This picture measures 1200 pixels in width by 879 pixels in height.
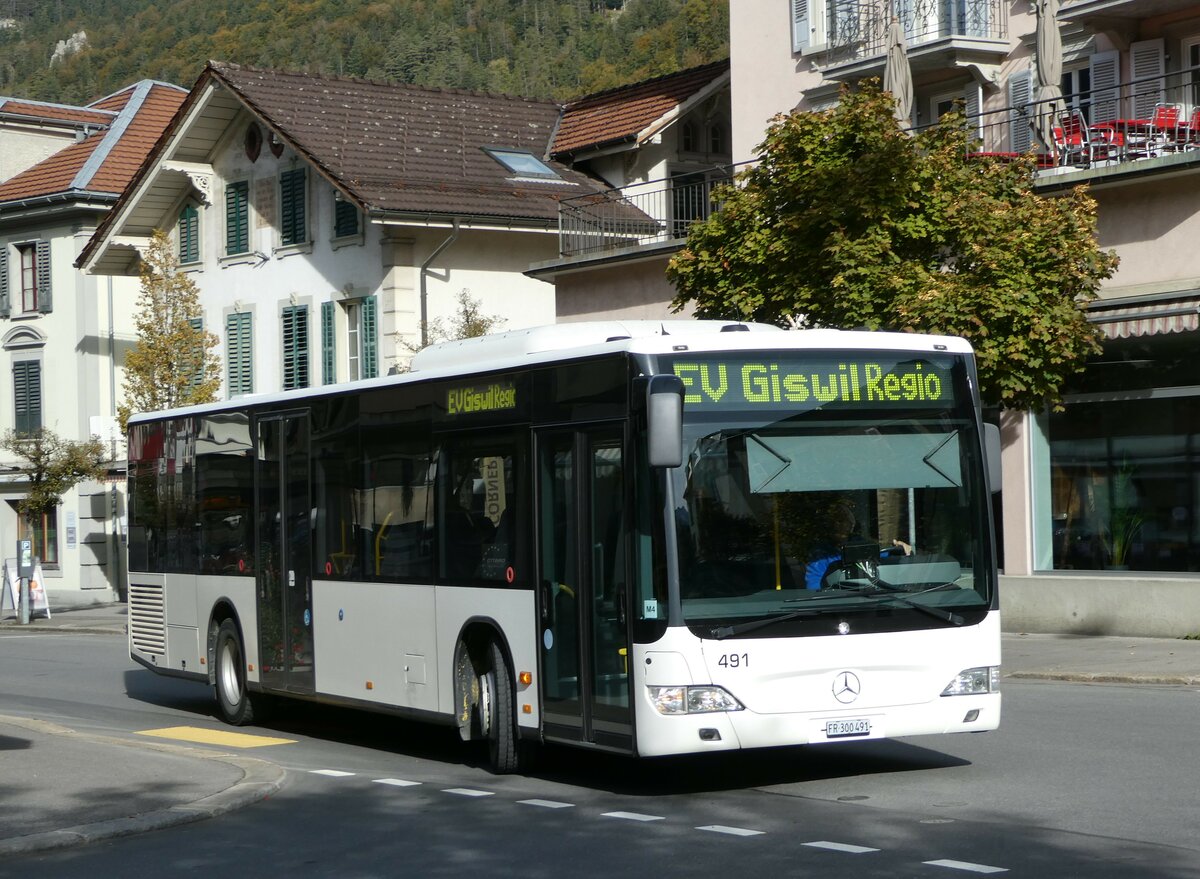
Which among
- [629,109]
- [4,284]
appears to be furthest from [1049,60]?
[4,284]

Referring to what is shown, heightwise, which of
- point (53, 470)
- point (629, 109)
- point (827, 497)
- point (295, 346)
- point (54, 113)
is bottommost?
point (827, 497)

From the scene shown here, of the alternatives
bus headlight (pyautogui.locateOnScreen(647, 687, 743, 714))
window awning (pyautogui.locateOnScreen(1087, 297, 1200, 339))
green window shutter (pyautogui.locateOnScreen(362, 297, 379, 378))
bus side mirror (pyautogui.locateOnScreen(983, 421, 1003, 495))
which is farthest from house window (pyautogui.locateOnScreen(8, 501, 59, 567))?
bus headlight (pyautogui.locateOnScreen(647, 687, 743, 714))

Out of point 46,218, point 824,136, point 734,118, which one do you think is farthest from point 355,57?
point 824,136

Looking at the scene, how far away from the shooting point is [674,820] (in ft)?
33.0

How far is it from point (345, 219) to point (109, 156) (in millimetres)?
11757

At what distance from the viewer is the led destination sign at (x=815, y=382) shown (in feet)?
35.4

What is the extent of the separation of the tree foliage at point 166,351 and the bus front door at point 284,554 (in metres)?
19.4

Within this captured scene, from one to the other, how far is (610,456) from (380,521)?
3356 mm

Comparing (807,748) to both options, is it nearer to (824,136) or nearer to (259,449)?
(259,449)

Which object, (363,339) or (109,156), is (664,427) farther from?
(109,156)

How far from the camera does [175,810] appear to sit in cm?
1059

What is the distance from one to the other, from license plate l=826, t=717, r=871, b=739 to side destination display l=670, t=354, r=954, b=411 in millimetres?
1828

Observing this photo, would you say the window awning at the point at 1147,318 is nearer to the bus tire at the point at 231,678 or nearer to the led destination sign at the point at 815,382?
the led destination sign at the point at 815,382

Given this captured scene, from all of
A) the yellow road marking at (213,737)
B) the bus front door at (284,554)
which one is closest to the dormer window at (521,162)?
the bus front door at (284,554)
